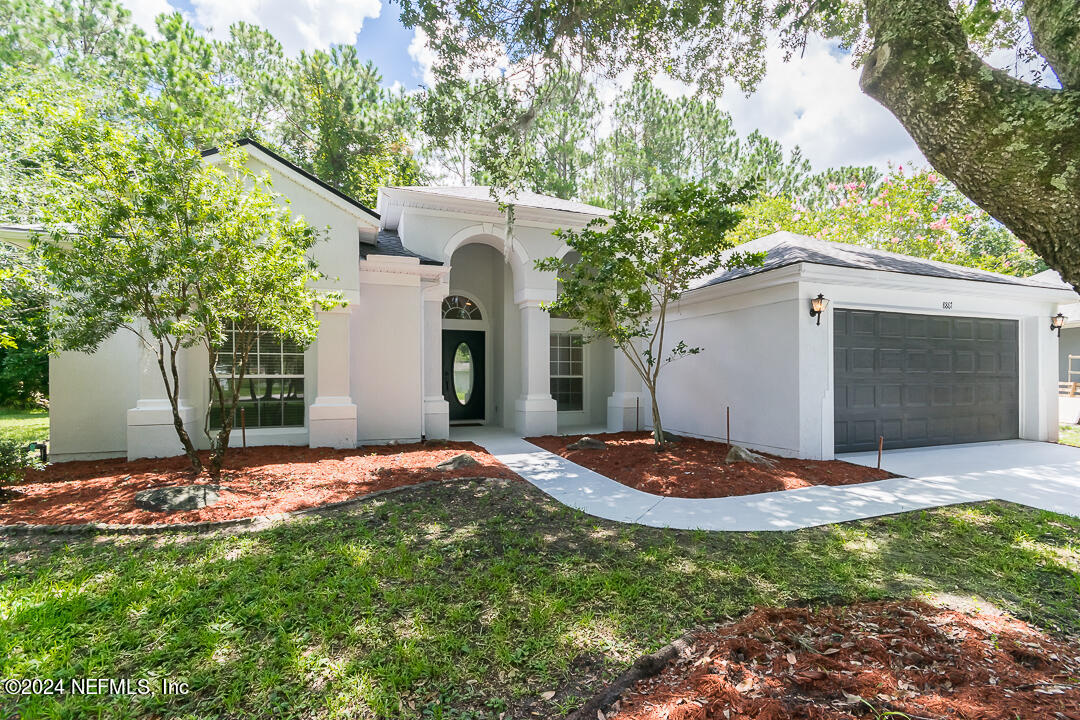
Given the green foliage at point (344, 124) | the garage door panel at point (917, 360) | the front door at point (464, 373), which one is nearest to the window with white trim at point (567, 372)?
the front door at point (464, 373)

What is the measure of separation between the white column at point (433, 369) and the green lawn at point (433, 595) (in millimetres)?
4651

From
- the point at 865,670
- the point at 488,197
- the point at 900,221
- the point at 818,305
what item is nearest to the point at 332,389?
the point at 488,197

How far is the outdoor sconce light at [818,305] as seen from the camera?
7.27 m

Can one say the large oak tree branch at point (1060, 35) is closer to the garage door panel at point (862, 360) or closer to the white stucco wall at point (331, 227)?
the garage door panel at point (862, 360)

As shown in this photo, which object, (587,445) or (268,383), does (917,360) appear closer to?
(587,445)

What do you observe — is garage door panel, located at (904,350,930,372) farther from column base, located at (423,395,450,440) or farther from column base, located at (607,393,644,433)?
column base, located at (423,395,450,440)

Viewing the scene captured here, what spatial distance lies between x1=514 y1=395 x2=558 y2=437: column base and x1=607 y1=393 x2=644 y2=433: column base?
168 cm

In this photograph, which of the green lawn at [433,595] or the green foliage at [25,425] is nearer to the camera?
the green lawn at [433,595]

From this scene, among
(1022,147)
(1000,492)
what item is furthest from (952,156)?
(1000,492)

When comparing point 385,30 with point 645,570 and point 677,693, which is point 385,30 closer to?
point 645,570

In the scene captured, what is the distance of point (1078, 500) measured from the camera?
18.3ft

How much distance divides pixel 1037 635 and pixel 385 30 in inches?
403

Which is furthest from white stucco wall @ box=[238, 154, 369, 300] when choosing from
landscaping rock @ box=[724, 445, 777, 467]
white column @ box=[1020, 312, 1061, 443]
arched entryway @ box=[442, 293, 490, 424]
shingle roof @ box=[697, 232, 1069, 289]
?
white column @ box=[1020, 312, 1061, 443]

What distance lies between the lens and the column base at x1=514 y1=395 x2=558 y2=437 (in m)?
10.3
